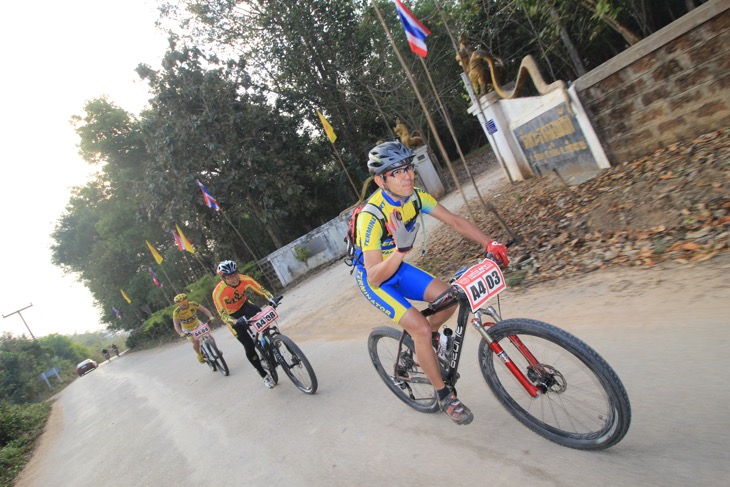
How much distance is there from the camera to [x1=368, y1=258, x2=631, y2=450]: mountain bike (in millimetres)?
2324

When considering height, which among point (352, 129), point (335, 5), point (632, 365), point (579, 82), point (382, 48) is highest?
point (335, 5)

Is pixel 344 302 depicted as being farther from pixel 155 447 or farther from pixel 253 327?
pixel 155 447

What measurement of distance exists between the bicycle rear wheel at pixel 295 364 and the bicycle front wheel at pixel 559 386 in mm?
2905

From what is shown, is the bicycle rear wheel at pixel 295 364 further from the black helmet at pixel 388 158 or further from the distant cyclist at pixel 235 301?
the black helmet at pixel 388 158

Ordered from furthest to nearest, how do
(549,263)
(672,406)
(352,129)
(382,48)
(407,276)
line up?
(352,129) < (382,48) < (549,263) < (407,276) < (672,406)

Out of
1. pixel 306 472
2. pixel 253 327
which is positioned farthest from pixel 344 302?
pixel 306 472

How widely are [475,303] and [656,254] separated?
3.06 metres

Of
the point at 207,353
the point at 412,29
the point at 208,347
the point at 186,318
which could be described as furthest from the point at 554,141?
the point at 186,318

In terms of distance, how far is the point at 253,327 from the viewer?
598 cm

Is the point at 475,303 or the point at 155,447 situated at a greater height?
the point at 475,303

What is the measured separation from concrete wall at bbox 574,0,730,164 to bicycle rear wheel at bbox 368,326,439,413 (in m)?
5.60

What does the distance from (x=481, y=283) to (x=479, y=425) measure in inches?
48.9

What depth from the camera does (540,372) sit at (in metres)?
2.61

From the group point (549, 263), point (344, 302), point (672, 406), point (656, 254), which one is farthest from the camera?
point (344, 302)
